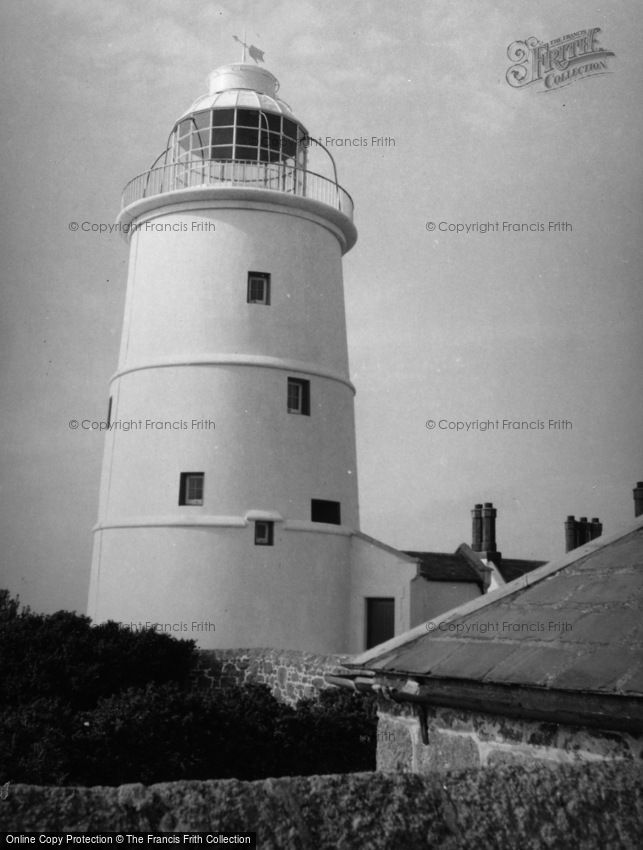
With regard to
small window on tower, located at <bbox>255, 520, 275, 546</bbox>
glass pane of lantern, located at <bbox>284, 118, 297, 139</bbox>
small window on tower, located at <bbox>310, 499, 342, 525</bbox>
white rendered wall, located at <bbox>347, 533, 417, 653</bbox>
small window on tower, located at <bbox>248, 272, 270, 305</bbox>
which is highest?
glass pane of lantern, located at <bbox>284, 118, 297, 139</bbox>

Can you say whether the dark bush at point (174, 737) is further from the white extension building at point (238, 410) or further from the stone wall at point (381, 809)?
the stone wall at point (381, 809)

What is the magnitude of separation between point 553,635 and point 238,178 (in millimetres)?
18361

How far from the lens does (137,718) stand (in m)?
13.9

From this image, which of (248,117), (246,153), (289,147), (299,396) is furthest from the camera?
(289,147)

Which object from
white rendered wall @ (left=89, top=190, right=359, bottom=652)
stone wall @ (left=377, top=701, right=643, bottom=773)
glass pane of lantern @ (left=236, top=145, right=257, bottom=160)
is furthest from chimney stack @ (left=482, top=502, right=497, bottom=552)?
stone wall @ (left=377, top=701, right=643, bottom=773)

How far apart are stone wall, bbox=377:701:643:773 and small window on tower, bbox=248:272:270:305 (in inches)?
607

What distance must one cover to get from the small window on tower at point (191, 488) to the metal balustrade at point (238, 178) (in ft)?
23.1

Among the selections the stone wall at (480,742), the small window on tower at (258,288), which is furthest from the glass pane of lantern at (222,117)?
the stone wall at (480,742)

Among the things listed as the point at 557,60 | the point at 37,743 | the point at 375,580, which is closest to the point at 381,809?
the point at 557,60

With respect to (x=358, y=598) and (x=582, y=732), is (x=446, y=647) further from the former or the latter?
(x=358, y=598)

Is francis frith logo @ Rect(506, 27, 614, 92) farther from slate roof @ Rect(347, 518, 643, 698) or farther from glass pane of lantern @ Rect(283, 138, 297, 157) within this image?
glass pane of lantern @ Rect(283, 138, 297, 157)

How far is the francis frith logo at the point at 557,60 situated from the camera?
974 centimetres

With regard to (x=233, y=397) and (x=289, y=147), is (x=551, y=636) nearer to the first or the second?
(x=233, y=397)

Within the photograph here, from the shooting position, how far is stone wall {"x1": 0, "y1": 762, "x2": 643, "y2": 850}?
241cm
